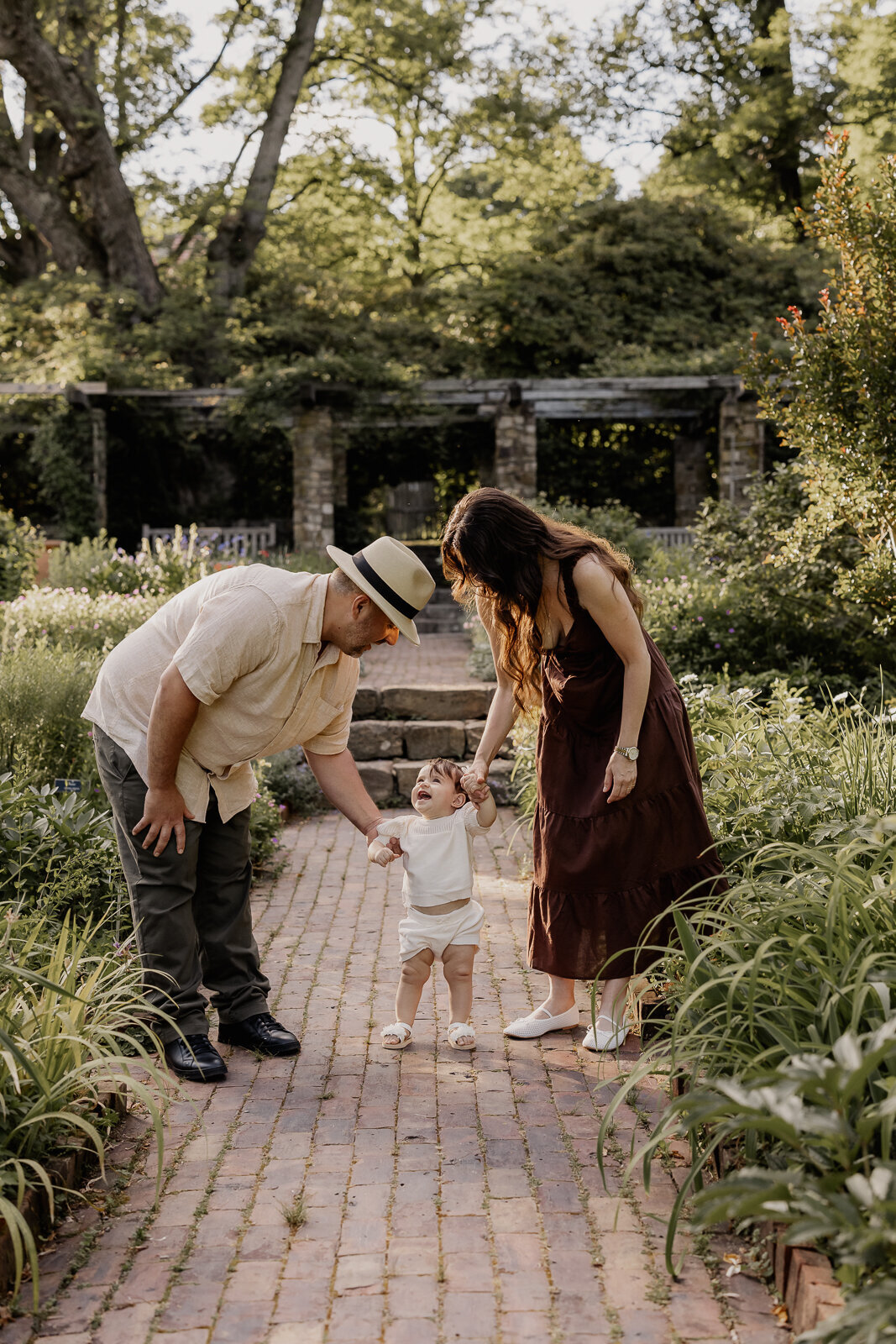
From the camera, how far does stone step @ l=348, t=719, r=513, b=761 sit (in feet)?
25.2

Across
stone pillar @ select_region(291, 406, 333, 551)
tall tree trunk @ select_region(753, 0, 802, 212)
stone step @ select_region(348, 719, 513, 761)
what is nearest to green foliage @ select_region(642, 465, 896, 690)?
stone step @ select_region(348, 719, 513, 761)

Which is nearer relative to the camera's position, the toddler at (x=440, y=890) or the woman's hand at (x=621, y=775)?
the woman's hand at (x=621, y=775)

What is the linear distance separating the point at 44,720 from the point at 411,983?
275 centimetres

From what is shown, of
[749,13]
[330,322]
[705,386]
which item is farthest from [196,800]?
[749,13]

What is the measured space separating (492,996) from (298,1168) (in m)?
1.35

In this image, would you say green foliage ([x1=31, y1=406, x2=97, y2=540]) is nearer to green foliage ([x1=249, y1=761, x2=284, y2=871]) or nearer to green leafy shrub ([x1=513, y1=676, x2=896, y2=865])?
green foliage ([x1=249, y1=761, x2=284, y2=871])

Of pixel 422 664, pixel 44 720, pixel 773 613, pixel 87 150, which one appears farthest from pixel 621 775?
pixel 87 150

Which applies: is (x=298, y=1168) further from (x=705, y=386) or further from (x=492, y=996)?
(x=705, y=386)

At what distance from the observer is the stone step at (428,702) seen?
27.0ft

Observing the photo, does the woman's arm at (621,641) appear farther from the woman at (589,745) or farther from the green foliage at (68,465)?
the green foliage at (68,465)

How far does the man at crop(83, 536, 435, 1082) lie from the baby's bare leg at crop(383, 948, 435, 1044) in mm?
349

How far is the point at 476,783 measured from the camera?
3.41 m

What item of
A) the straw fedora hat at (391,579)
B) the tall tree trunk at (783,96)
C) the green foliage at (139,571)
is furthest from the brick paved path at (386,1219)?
the tall tree trunk at (783,96)

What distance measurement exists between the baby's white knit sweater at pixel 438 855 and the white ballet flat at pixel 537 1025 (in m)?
0.50
